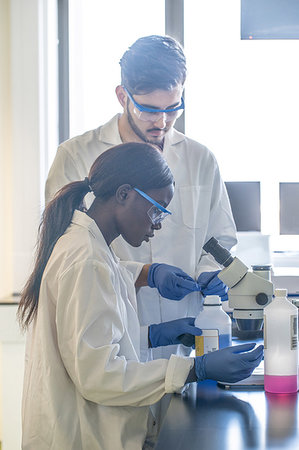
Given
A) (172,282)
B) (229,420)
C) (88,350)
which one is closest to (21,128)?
(172,282)

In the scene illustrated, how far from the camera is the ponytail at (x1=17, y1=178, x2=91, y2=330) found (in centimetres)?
155

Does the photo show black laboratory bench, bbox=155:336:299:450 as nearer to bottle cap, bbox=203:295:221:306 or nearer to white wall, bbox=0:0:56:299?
bottle cap, bbox=203:295:221:306

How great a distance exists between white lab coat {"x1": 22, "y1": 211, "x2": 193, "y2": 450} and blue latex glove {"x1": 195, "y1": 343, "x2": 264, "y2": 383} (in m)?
0.03

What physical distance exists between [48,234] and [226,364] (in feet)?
1.84

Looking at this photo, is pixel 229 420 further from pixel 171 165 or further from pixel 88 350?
pixel 171 165

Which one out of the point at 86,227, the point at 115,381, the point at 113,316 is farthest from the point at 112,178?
the point at 115,381

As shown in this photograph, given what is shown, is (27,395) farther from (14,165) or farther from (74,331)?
(14,165)

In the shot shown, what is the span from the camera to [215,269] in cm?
219

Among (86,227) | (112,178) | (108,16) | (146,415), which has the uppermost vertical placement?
(108,16)

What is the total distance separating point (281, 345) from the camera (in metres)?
1.44

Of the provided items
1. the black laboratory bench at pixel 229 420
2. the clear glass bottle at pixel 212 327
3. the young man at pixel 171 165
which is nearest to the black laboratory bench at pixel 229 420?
the black laboratory bench at pixel 229 420

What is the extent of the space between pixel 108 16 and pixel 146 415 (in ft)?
9.86

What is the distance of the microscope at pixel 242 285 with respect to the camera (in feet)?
5.39

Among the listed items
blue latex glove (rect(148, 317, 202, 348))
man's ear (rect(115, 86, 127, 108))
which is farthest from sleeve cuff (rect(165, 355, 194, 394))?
man's ear (rect(115, 86, 127, 108))
